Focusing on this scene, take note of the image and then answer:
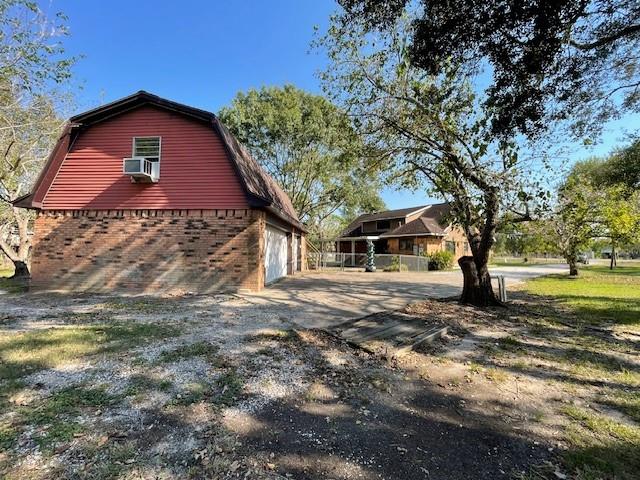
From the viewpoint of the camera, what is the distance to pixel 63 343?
4.78 metres

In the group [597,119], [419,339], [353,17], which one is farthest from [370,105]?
[419,339]

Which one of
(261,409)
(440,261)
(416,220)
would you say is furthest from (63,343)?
(416,220)

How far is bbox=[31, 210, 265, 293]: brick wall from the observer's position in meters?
10.0

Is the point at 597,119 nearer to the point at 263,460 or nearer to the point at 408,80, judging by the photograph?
the point at 408,80

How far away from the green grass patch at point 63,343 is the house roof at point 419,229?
24815 mm

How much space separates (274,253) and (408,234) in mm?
18119

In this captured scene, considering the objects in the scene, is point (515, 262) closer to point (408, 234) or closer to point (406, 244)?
point (406, 244)

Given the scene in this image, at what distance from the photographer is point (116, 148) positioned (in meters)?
10.4

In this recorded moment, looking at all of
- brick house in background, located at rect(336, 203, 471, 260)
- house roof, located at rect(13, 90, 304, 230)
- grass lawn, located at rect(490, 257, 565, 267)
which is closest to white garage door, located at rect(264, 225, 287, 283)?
house roof, located at rect(13, 90, 304, 230)

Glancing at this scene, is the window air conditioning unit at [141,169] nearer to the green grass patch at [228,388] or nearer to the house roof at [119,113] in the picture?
the house roof at [119,113]

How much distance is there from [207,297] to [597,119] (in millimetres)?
10126

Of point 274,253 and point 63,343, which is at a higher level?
point 274,253

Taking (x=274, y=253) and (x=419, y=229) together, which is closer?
(x=274, y=253)

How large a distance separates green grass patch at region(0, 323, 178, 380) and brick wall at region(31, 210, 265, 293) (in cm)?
420
